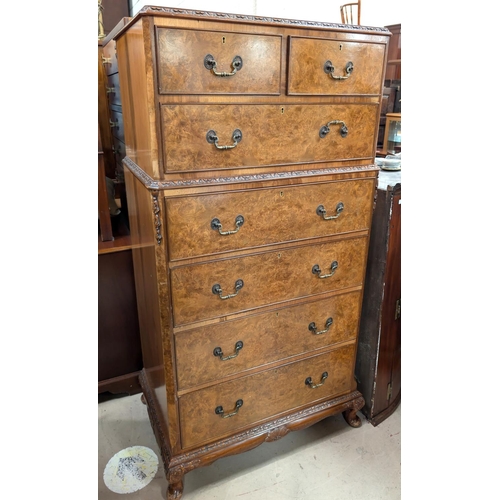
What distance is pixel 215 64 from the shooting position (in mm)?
1090

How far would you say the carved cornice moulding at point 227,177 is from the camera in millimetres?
1143

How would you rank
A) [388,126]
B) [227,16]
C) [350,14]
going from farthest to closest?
1. [388,126]
2. [350,14]
3. [227,16]

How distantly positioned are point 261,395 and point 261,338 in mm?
243

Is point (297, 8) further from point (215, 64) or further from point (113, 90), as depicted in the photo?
point (215, 64)

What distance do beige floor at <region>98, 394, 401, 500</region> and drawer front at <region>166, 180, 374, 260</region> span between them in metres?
0.94

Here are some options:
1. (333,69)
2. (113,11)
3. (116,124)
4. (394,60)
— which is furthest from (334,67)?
(394,60)

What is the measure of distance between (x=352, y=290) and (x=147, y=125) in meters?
0.96

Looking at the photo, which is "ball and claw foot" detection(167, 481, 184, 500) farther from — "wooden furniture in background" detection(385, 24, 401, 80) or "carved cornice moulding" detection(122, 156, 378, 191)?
"wooden furniture in background" detection(385, 24, 401, 80)

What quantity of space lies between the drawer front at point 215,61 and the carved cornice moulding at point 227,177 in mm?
234

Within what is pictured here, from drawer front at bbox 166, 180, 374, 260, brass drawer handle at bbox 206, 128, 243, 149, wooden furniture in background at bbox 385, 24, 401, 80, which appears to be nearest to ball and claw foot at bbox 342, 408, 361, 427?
drawer front at bbox 166, 180, 374, 260

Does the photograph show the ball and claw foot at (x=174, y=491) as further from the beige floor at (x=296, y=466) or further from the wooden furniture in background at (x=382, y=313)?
the wooden furniture in background at (x=382, y=313)

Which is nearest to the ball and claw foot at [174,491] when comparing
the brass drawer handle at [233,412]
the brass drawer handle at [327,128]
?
the brass drawer handle at [233,412]

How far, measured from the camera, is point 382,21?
9.95ft

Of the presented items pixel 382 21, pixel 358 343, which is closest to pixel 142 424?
pixel 358 343
